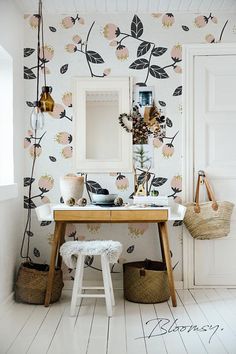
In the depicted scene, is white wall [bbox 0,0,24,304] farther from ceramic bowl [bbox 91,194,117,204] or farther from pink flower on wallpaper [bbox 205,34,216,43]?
pink flower on wallpaper [bbox 205,34,216,43]

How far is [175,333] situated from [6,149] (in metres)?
1.96

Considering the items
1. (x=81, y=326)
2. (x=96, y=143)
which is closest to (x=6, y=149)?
(x=96, y=143)

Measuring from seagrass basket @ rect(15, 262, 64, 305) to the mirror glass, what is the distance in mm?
1117

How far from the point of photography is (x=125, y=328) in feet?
10.8

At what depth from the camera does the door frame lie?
4.33m

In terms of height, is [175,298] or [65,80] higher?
[65,80]

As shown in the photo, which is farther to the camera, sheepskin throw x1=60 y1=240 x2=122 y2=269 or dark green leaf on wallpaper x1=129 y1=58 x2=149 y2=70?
dark green leaf on wallpaper x1=129 y1=58 x2=149 y2=70

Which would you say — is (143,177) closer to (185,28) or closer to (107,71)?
(107,71)

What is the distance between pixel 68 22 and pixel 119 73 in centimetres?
65

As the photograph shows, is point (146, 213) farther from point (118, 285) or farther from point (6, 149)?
point (6, 149)

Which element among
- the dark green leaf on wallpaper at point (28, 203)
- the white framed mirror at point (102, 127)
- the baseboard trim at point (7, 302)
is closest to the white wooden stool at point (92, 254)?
the baseboard trim at point (7, 302)

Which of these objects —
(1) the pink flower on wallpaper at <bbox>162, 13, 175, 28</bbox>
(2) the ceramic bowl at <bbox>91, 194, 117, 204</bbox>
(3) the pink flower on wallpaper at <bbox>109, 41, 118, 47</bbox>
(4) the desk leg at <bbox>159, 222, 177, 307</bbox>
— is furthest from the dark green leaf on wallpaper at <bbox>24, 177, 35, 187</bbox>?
(1) the pink flower on wallpaper at <bbox>162, 13, 175, 28</bbox>

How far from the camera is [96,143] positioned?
4.35 metres

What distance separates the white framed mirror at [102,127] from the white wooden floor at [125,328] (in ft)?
3.89
